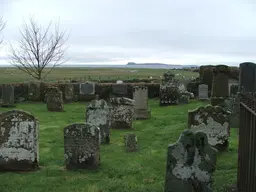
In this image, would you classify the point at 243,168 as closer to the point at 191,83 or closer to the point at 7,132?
the point at 7,132

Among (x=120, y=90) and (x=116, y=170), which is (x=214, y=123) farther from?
(x=120, y=90)

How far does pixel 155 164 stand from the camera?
31.0 ft

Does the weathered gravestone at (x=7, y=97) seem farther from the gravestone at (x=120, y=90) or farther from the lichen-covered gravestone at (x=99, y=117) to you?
the lichen-covered gravestone at (x=99, y=117)

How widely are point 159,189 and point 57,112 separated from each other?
531 inches

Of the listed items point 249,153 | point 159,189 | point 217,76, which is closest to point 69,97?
point 217,76

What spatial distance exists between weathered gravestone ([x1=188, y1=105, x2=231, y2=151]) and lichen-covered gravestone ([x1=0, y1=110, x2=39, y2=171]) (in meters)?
4.56

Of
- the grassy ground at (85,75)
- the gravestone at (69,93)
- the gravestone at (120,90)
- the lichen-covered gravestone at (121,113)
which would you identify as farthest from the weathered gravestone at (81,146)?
the grassy ground at (85,75)

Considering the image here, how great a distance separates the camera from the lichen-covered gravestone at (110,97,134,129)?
15250mm

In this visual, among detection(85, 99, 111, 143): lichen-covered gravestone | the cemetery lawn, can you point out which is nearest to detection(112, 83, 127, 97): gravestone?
the cemetery lawn

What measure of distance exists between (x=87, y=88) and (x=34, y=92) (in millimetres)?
3610

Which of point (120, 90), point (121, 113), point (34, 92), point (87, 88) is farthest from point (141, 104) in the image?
point (34, 92)

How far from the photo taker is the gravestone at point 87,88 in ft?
83.7

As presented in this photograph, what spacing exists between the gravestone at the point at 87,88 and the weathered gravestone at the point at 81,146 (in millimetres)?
16456

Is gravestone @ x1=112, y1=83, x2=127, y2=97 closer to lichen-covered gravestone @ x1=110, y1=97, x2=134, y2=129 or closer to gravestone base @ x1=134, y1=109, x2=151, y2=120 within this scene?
gravestone base @ x1=134, y1=109, x2=151, y2=120
